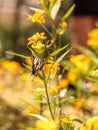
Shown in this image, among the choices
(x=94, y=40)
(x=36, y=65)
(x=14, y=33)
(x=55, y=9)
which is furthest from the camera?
(x=14, y=33)

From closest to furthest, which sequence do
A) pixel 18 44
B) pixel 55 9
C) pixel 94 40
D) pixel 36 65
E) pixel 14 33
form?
1. pixel 36 65
2. pixel 55 9
3. pixel 94 40
4. pixel 18 44
5. pixel 14 33

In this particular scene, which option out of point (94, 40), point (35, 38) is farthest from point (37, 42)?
point (94, 40)

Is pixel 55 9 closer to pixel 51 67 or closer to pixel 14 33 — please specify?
pixel 51 67


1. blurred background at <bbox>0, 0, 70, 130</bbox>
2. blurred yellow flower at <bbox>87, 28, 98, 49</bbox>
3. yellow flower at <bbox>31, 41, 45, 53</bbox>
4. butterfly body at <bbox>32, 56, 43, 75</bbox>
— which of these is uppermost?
blurred background at <bbox>0, 0, 70, 130</bbox>

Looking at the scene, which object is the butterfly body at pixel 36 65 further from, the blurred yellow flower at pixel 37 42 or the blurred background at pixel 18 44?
the blurred background at pixel 18 44

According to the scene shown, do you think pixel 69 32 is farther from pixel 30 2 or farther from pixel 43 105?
pixel 43 105

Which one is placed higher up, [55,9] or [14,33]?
[14,33]

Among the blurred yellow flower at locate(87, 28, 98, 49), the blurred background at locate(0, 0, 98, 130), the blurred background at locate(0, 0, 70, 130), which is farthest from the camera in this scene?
the blurred background at locate(0, 0, 70, 130)

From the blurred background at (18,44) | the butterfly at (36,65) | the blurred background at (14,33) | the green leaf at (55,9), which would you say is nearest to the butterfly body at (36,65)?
the butterfly at (36,65)

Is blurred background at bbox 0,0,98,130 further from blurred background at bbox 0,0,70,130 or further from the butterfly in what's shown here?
the butterfly

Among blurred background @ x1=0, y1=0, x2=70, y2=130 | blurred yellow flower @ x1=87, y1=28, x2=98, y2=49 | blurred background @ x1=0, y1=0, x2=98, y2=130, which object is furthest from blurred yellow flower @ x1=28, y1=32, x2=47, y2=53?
blurred background @ x1=0, y1=0, x2=70, y2=130

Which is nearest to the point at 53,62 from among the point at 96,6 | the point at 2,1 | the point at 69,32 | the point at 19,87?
the point at 19,87
